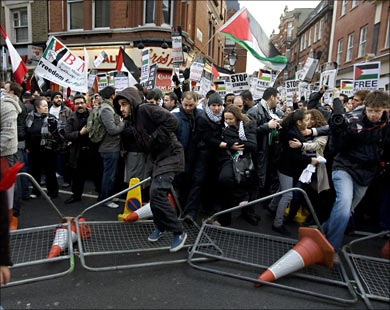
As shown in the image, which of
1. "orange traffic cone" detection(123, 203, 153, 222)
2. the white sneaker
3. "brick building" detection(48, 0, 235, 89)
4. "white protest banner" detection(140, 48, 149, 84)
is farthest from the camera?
"brick building" detection(48, 0, 235, 89)

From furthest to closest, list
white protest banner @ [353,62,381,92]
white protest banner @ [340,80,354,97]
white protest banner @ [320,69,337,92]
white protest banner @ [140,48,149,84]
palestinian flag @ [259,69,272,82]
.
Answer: white protest banner @ [340,80,354,97] < white protest banner @ [140,48,149,84] < palestinian flag @ [259,69,272,82] < white protest banner @ [320,69,337,92] < white protest banner @ [353,62,381,92]

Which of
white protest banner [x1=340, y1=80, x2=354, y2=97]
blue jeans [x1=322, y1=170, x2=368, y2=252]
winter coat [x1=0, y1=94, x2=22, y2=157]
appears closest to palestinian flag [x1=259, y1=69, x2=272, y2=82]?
white protest banner [x1=340, y1=80, x2=354, y2=97]

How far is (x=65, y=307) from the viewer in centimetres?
248

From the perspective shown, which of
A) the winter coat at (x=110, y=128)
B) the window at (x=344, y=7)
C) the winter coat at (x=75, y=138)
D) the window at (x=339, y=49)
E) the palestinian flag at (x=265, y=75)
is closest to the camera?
the winter coat at (x=110, y=128)

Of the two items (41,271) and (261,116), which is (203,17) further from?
(41,271)

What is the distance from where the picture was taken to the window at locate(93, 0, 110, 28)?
15725mm

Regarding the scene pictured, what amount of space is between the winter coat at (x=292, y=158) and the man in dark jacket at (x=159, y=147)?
1.71m

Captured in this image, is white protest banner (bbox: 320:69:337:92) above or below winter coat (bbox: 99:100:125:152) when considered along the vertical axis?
above

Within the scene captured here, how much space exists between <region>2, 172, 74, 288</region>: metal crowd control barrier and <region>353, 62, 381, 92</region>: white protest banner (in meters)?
5.88

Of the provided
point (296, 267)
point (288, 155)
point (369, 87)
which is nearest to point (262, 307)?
point (296, 267)

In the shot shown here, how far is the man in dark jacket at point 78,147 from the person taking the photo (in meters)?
5.22

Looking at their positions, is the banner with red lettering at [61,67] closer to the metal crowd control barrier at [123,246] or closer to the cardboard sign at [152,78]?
the cardboard sign at [152,78]

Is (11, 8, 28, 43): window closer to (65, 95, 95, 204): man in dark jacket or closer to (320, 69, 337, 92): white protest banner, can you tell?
(65, 95, 95, 204): man in dark jacket

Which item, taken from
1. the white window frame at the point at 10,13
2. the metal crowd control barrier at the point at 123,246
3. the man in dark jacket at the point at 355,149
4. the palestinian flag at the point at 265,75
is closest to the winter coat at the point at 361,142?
the man in dark jacket at the point at 355,149
